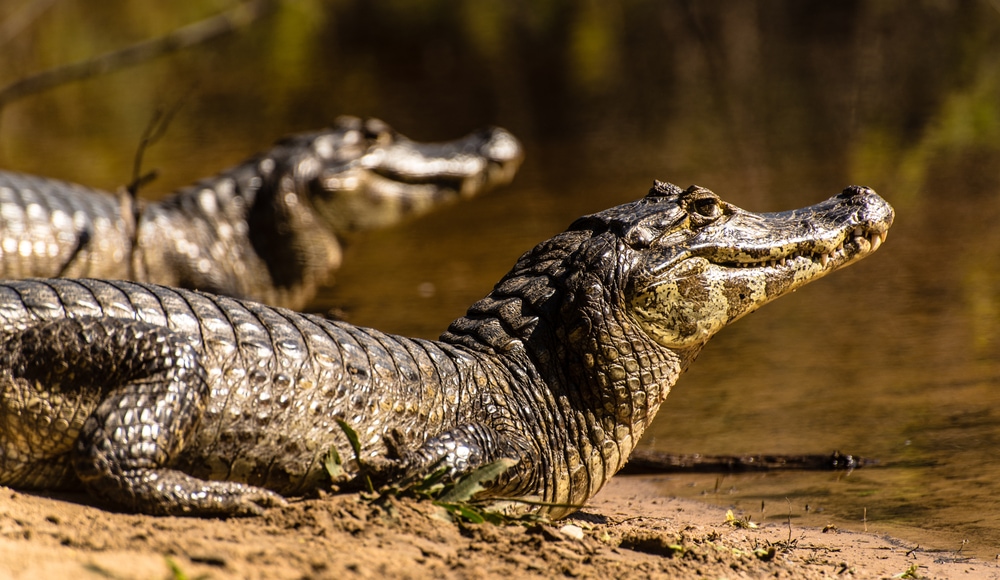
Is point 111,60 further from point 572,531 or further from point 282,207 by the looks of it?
point 572,531

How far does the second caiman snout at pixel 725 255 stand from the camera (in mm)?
3658

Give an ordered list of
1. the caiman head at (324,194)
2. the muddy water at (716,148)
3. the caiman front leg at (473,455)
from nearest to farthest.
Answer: the caiman front leg at (473,455) → the muddy water at (716,148) → the caiman head at (324,194)

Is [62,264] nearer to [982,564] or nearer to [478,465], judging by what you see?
[478,465]

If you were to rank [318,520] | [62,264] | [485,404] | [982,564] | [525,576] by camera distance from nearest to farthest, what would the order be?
[525,576]
[318,520]
[982,564]
[485,404]
[62,264]

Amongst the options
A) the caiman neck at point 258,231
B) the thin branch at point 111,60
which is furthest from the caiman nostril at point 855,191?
the thin branch at point 111,60

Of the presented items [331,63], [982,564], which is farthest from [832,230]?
[331,63]

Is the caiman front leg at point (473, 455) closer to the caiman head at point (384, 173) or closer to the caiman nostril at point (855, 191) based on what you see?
the caiman nostril at point (855, 191)

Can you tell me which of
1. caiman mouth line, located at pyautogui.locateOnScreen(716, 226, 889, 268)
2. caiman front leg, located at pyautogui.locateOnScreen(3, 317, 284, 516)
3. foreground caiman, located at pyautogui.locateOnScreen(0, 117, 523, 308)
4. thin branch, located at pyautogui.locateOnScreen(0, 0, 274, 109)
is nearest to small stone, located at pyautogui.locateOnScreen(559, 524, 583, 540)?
caiman front leg, located at pyautogui.locateOnScreen(3, 317, 284, 516)

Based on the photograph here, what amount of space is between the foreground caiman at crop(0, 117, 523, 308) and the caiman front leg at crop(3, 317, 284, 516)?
3577 millimetres

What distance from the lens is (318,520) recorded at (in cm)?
286

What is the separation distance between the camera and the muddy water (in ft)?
14.6

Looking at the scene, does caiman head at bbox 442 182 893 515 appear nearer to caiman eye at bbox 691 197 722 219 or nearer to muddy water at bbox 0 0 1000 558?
caiman eye at bbox 691 197 722 219

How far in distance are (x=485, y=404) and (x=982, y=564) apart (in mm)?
1511

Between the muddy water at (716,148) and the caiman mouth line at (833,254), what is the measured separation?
806 millimetres
